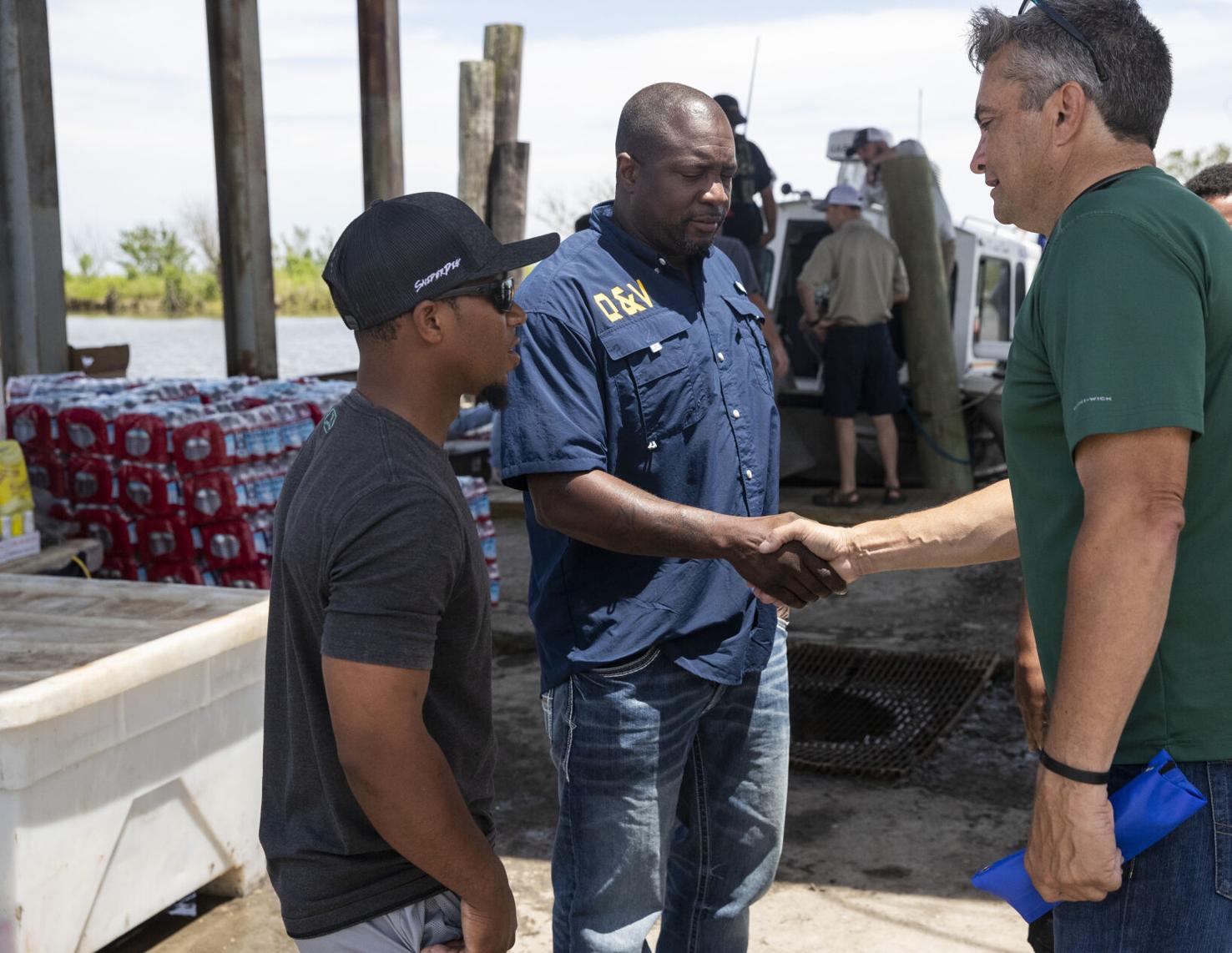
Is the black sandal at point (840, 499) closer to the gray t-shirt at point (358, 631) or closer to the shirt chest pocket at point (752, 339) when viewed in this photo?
the shirt chest pocket at point (752, 339)

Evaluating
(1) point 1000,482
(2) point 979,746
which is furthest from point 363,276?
(2) point 979,746

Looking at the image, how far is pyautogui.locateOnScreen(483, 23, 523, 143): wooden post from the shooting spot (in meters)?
12.4

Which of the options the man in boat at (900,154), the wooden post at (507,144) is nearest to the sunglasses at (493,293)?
the man in boat at (900,154)

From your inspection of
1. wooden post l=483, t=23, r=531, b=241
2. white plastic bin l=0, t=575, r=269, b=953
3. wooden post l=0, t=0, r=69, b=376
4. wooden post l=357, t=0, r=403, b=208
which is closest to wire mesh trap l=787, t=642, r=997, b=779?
white plastic bin l=0, t=575, r=269, b=953

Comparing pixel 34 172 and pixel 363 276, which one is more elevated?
pixel 34 172

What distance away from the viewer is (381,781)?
1.79 meters

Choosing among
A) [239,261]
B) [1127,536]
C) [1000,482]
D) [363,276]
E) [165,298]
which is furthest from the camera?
[165,298]

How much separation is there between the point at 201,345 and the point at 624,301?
1568 centimetres

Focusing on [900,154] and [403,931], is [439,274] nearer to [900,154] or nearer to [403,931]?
[403,931]

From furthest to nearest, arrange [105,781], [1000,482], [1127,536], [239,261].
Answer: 1. [239,261]
2. [105,781]
3. [1000,482]
4. [1127,536]

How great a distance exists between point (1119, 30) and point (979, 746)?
3928 mm

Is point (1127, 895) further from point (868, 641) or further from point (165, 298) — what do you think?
point (165, 298)

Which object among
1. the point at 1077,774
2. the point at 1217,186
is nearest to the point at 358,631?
the point at 1077,774

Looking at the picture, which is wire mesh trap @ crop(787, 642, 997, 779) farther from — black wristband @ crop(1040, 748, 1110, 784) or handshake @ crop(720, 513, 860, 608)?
black wristband @ crop(1040, 748, 1110, 784)
